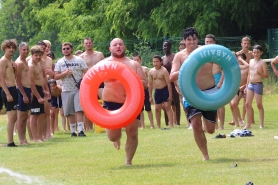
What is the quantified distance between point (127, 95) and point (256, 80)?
21.4 feet

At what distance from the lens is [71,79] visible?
53.3ft

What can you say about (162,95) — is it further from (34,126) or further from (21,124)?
(21,124)

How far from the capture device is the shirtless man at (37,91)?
14.9 m

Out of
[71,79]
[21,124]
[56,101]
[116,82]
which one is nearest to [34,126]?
[21,124]

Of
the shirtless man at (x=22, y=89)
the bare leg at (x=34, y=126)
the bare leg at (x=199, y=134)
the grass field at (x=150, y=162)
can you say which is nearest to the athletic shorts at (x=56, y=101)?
the bare leg at (x=34, y=126)

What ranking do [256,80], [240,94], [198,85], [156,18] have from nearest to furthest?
[198,85], [256,80], [240,94], [156,18]

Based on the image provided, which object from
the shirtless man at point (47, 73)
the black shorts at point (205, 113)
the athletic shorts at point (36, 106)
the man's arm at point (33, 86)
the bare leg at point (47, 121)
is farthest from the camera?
the shirtless man at point (47, 73)

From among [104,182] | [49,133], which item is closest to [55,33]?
[49,133]

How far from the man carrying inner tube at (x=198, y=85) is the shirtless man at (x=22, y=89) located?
4.47 meters

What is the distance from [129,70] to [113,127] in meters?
0.81

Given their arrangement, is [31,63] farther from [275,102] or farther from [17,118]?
[275,102]

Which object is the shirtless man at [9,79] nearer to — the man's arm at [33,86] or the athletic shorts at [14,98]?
the athletic shorts at [14,98]

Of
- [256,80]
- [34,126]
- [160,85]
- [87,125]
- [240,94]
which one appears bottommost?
[87,125]

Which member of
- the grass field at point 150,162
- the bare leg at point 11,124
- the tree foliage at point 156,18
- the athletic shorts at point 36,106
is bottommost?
the grass field at point 150,162
